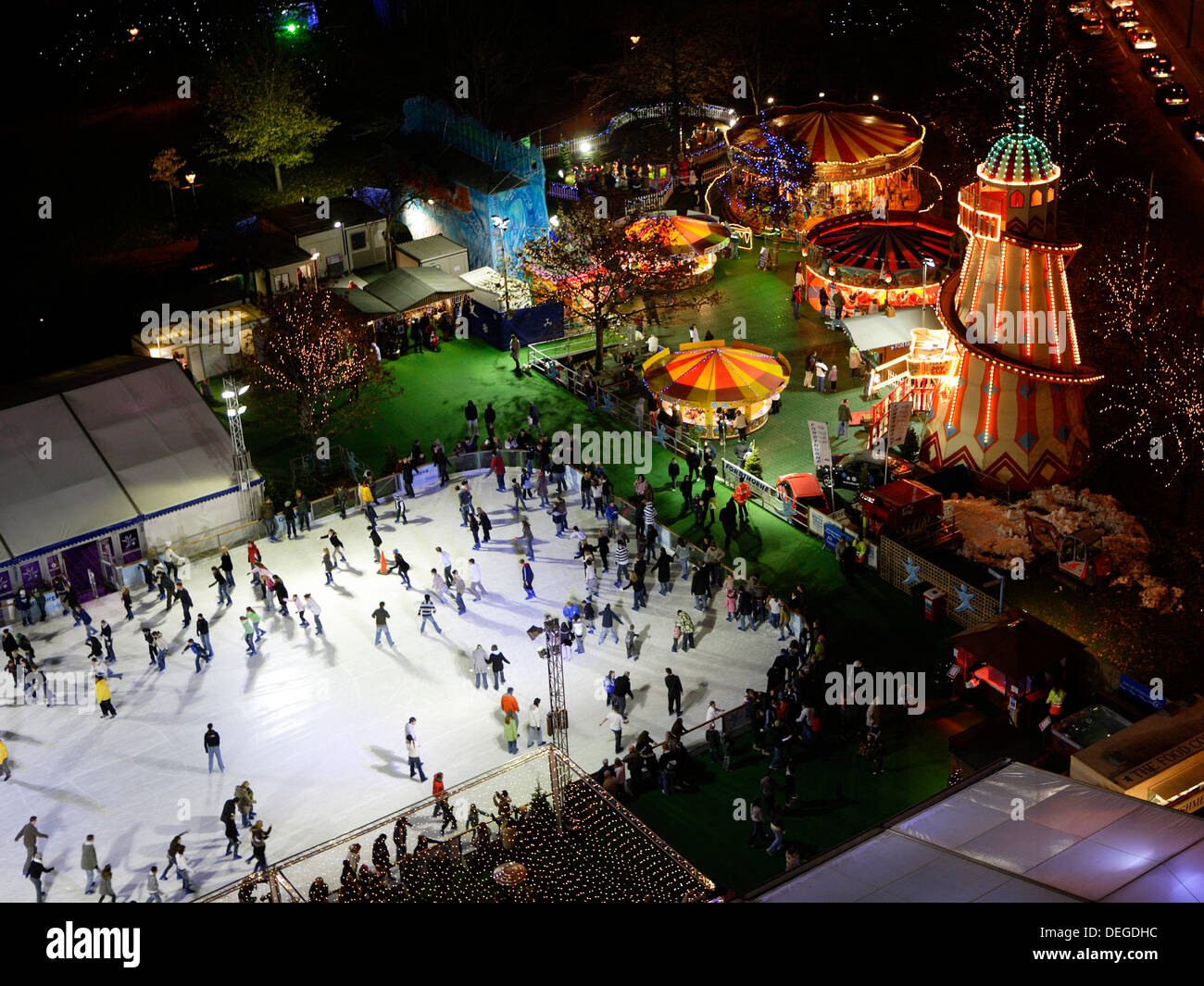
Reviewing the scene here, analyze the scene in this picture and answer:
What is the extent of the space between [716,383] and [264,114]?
23.2 metres

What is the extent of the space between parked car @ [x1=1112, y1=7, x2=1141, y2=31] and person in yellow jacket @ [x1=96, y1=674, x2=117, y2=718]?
48.1 meters

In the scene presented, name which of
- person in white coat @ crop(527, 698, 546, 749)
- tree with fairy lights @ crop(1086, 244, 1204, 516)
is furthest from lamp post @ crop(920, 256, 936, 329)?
person in white coat @ crop(527, 698, 546, 749)

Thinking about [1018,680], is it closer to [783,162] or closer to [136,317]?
[783,162]

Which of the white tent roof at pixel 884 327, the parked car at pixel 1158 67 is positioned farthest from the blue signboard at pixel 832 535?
the parked car at pixel 1158 67

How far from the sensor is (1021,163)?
29156 millimetres

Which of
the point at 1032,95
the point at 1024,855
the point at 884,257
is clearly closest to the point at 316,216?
the point at 884,257

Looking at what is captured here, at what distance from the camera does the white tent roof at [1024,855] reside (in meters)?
10.2

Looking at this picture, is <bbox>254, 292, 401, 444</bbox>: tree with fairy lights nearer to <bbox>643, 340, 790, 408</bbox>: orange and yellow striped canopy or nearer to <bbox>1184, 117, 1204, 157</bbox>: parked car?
<bbox>643, 340, 790, 408</bbox>: orange and yellow striped canopy

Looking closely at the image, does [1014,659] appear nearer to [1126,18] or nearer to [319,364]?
[319,364]

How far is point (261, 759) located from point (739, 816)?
8.99 metres

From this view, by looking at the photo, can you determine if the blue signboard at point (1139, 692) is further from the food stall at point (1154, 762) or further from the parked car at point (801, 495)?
the parked car at point (801, 495)

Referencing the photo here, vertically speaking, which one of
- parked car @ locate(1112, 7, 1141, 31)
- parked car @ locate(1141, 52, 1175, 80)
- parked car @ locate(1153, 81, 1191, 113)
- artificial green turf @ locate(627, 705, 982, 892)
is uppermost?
parked car @ locate(1112, 7, 1141, 31)

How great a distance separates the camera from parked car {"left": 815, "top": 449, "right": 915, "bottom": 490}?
31422 millimetres

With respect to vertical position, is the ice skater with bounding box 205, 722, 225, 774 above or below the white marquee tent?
below
